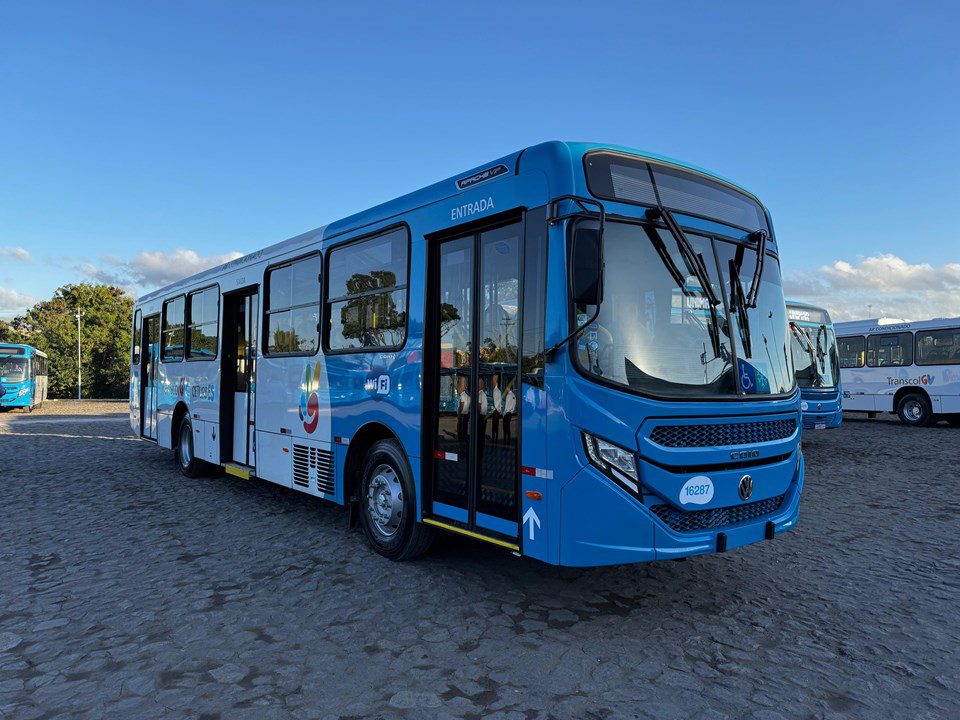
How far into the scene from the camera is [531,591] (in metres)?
5.18

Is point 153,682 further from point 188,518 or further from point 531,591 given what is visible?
point 188,518

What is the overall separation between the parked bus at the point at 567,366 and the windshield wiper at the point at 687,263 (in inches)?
0.6

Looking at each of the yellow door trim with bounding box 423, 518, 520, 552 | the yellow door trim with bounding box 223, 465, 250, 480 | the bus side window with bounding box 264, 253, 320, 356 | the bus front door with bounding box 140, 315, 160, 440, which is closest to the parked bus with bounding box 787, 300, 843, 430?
the bus side window with bounding box 264, 253, 320, 356

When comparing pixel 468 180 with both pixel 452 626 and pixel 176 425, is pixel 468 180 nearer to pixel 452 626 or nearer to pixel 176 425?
pixel 452 626

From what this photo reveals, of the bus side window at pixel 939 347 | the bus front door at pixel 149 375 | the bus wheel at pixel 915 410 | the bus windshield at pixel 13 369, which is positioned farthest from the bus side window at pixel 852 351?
the bus windshield at pixel 13 369

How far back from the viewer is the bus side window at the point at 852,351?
23.0 metres

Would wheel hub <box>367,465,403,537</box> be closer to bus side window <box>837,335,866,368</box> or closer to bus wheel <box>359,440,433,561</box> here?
bus wheel <box>359,440,433,561</box>

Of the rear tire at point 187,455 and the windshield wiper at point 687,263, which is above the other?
the windshield wiper at point 687,263

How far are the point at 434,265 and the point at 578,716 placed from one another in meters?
3.62

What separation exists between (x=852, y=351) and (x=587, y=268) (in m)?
22.9

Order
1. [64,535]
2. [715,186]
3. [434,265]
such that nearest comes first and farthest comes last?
[715,186]
[434,265]
[64,535]

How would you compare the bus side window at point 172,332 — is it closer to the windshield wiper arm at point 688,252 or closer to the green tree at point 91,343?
the windshield wiper arm at point 688,252

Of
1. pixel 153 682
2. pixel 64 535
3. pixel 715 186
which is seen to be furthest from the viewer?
pixel 64 535

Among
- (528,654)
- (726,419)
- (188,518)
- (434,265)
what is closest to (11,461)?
(188,518)
